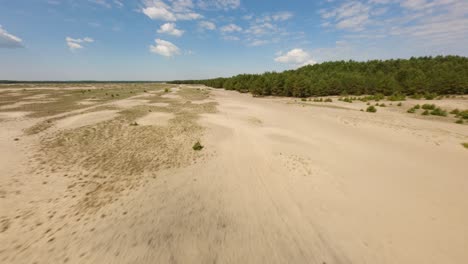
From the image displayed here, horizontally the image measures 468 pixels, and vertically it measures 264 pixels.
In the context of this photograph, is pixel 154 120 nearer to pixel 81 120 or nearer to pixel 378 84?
pixel 81 120

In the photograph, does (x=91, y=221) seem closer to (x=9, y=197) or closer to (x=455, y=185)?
(x=9, y=197)

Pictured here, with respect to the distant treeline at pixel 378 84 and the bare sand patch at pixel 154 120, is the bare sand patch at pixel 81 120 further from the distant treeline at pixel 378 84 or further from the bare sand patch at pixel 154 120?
the distant treeline at pixel 378 84

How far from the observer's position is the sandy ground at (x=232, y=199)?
261 inches

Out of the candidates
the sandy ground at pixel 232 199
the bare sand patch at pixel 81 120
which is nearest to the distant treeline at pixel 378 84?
the sandy ground at pixel 232 199

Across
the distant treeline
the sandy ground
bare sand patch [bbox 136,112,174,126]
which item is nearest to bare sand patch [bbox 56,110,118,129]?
the sandy ground

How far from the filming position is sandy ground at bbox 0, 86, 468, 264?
21.7ft

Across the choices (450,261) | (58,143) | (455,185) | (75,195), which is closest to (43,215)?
(75,195)

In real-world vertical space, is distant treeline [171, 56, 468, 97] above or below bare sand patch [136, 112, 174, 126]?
above

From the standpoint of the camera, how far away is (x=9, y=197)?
9305 mm

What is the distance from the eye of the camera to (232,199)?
961 centimetres

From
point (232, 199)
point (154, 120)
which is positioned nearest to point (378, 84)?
point (154, 120)

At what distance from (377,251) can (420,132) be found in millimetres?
20948

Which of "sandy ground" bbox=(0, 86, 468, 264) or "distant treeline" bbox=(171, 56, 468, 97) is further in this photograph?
"distant treeline" bbox=(171, 56, 468, 97)

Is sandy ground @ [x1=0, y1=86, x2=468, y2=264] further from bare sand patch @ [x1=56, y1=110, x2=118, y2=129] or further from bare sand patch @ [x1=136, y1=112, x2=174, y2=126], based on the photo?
bare sand patch @ [x1=136, y1=112, x2=174, y2=126]
